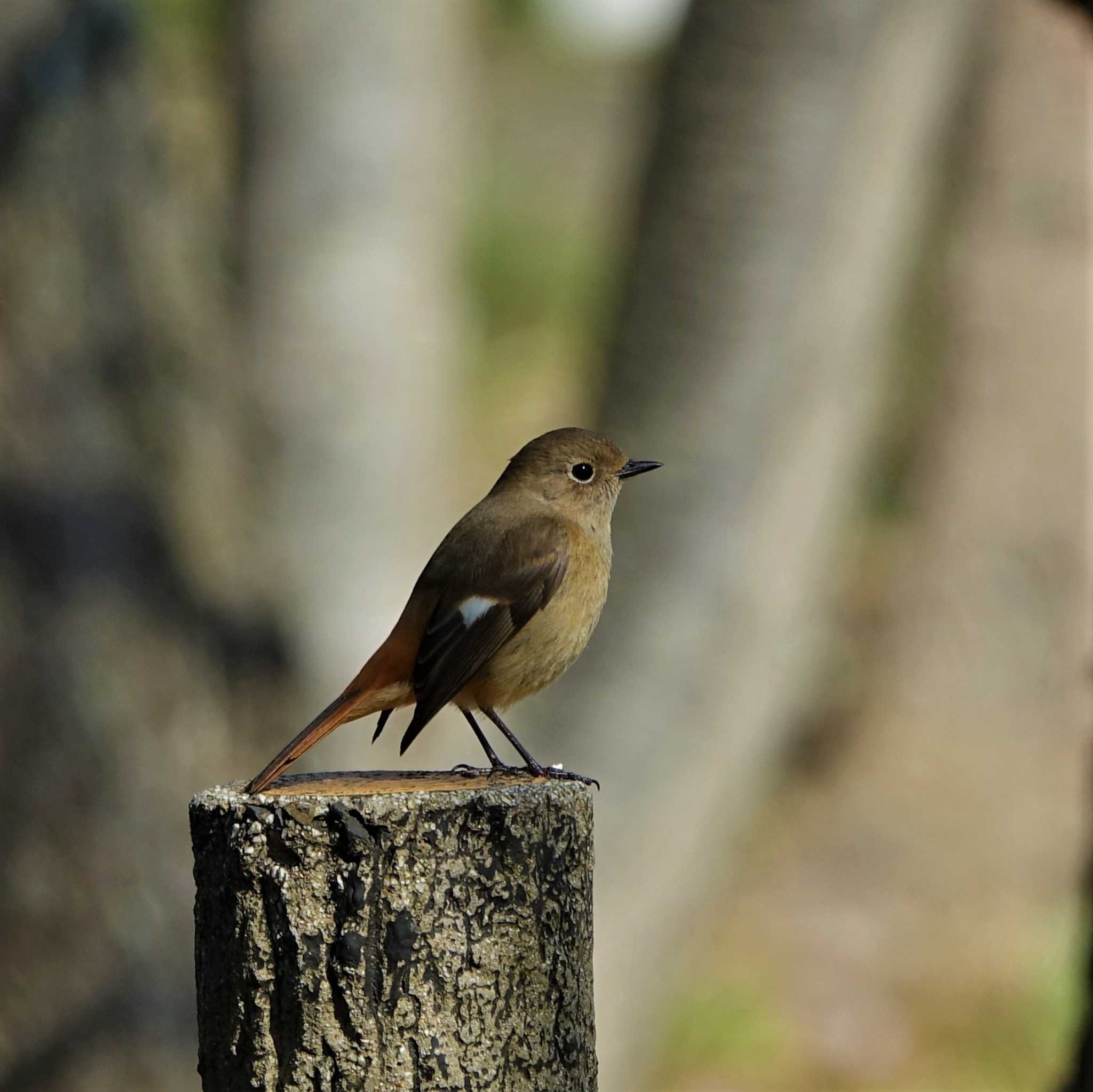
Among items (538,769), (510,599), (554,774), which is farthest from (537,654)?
(554,774)

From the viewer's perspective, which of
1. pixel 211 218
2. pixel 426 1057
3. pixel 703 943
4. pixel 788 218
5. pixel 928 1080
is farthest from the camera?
pixel 703 943

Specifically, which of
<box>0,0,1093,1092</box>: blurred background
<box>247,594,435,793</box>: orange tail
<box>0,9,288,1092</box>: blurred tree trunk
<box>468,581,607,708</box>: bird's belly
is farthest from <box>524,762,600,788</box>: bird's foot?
<box>0,9,288,1092</box>: blurred tree trunk

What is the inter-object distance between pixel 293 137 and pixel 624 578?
2.07 metres

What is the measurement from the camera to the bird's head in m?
3.83

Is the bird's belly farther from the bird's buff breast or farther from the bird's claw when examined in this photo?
the bird's claw

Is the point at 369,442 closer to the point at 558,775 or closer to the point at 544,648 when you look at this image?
the point at 544,648

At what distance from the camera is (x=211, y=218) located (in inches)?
259

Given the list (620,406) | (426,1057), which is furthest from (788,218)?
(426,1057)

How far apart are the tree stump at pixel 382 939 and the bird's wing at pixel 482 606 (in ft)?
2.29

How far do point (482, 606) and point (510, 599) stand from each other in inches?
3.6

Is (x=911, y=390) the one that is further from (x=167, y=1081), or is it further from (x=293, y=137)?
(x=167, y=1081)

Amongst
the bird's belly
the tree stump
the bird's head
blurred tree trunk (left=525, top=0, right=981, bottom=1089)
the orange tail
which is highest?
blurred tree trunk (left=525, top=0, right=981, bottom=1089)

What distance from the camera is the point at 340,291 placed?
6.24 metres

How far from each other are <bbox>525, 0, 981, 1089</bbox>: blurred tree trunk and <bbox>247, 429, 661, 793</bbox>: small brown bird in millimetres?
2294
